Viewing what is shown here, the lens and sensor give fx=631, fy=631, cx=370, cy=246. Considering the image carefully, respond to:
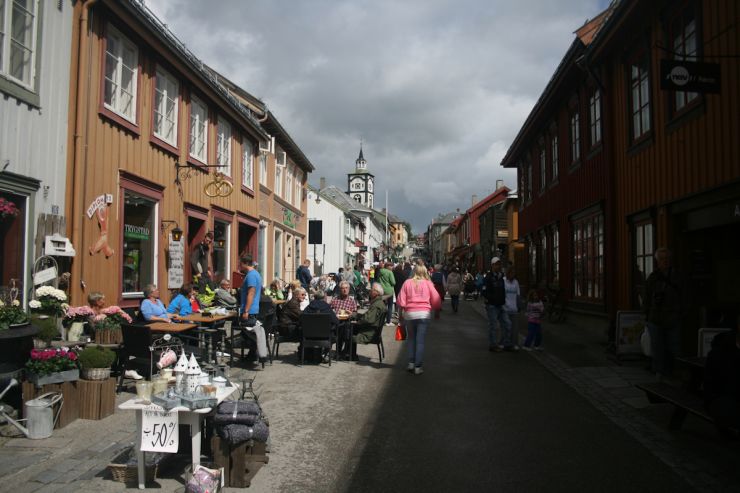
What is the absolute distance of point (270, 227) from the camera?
22.1 meters

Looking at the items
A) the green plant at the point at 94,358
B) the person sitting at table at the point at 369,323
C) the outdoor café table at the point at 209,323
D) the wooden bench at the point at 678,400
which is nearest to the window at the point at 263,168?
the outdoor café table at the point at 209,323

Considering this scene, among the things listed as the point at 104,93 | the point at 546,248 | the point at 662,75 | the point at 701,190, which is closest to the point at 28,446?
the point at 104,93

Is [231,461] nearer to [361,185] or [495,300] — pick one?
[495,300]

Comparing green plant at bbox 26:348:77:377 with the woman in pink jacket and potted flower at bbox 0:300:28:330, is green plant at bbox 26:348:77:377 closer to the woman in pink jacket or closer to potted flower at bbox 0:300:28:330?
potted flower at bbox 0:300:28:330

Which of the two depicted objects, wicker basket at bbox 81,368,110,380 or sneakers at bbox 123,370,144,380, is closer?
wicker basket at bbox 81,368,110,380

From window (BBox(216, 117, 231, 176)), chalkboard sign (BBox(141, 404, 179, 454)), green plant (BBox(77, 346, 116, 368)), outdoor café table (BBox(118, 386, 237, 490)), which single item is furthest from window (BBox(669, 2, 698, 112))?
window (BBox(216, 117, 231, 176))

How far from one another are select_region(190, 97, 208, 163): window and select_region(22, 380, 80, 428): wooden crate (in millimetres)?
8922

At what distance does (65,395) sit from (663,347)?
699 cm

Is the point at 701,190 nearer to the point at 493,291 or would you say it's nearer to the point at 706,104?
the point at 706,104

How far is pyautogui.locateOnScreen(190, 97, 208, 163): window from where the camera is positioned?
48.1ft

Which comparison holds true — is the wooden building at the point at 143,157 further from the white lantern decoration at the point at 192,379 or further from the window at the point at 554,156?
the window at the point at 554,156

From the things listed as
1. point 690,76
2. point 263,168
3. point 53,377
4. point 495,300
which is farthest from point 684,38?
point 263,168

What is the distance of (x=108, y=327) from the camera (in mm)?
8109

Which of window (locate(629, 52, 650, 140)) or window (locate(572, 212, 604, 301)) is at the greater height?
window (locate(629, 52, 650, 140))
